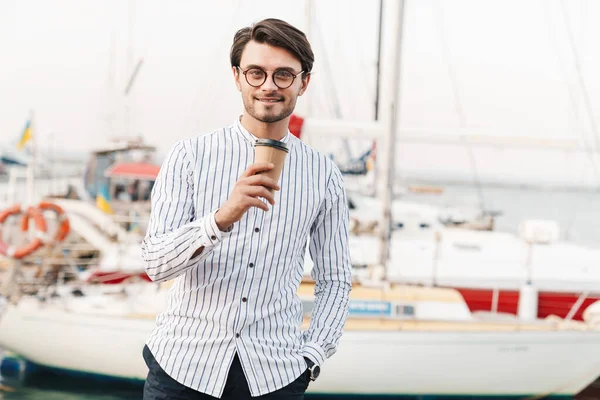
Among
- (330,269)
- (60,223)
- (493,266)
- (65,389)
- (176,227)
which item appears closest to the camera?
(176,227)

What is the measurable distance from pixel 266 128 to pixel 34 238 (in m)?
10.5

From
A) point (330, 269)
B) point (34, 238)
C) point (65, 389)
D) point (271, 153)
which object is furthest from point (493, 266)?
point (271, 153)

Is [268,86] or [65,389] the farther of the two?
[65,389]

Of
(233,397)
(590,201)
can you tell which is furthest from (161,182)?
(590,201)

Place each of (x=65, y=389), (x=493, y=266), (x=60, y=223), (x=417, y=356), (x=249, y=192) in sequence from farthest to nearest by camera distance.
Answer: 1. (x=60, y=223)
2. (x=493, y=266)
3. (x=65, y=389)
4. (x=417, y=356)
5. (x=249, y=192)

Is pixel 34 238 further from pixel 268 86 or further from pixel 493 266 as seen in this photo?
pixel 268 86

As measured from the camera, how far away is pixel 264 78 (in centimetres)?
166

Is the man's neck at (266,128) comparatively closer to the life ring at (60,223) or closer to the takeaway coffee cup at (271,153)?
the takeaway coffee cup at (271,153)

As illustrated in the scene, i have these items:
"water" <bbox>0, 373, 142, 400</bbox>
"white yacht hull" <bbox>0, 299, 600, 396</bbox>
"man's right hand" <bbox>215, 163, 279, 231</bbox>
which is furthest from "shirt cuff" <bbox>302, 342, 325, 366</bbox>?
"water" <bbox>0, 373, 142, 400</bbox>

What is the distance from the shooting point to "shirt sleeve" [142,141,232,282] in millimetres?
1506

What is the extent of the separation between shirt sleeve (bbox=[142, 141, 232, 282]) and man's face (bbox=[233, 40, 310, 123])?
7.9 inches

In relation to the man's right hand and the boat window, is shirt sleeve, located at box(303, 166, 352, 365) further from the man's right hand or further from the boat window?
the boat window

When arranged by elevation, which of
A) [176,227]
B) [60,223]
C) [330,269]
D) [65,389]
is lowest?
[65,389]

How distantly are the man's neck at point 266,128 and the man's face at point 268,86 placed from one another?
3 centimetres
